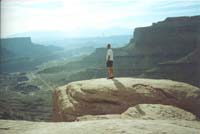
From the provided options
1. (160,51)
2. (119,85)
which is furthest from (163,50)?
(119,85)

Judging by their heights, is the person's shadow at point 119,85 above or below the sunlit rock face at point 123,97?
above

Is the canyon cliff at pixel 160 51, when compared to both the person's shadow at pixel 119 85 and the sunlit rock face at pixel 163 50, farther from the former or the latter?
the person's shadow at pixel 119 85

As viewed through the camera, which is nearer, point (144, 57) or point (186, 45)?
point (186, 45)

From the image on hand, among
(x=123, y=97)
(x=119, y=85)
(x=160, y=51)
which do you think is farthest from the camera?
(x=160, y=51)

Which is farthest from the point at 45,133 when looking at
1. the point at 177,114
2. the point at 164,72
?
the point at 164,72

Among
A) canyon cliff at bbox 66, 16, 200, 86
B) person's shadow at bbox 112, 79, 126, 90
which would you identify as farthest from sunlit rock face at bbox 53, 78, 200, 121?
canyon cliff at bbox 66, 16, 200, 86

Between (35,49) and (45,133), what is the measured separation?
134 m

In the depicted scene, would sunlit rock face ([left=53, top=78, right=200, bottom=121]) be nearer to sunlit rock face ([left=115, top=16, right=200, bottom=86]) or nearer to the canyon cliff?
sunlit rock face ([left=115, top=16, right=200, bottom=86])

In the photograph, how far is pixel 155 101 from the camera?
10.7 meters

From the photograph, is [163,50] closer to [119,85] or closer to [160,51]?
[160,51]

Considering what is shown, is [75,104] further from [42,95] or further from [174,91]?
[42,95]

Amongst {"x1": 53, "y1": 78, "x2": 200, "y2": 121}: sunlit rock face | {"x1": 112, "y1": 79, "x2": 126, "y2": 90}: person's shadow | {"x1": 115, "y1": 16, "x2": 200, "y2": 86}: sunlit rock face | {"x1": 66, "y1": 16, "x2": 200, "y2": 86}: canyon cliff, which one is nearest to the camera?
{"x1": 53, "y1": 78, "x2": 200, "y2": 121}: sunlit rock face

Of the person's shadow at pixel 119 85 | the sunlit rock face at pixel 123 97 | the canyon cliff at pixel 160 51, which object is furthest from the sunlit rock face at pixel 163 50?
the person's shadow at pixel 119 85

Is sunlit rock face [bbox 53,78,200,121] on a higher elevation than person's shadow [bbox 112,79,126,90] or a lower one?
lower
